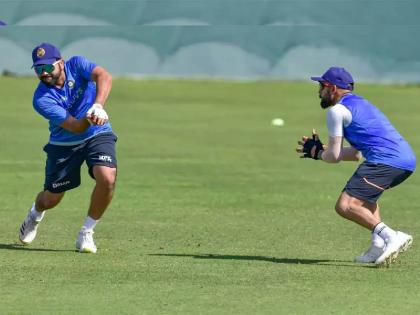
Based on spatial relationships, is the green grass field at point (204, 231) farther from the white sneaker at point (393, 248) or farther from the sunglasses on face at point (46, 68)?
the sunglasses on face at point (46, 68)

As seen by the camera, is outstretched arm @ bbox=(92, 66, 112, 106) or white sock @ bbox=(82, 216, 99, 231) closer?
outstretched arm @ bbox=(92, 66, 112, 106)

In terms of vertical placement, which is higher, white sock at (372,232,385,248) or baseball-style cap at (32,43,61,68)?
baseball-style cap at (32,43,61,68)

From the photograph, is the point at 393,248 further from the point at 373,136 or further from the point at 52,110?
the point at 52,110

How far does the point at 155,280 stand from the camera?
9.85m

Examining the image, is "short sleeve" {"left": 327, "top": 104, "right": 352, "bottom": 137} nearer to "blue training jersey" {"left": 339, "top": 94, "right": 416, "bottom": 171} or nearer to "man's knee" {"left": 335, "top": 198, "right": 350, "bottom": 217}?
"blue training jersey" {"left": 339, "top": 94, "right": 416, "bottom": 171}

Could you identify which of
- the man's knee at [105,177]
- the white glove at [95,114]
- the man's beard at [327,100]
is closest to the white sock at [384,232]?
the man's beard at [327,100]

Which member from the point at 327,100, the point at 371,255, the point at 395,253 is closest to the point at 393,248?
the point at 395,253

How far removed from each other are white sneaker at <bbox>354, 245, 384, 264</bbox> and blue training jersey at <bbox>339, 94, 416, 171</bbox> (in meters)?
0.78

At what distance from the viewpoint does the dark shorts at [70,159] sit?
37.8 feet

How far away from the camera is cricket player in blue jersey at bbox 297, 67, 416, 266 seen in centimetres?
1071

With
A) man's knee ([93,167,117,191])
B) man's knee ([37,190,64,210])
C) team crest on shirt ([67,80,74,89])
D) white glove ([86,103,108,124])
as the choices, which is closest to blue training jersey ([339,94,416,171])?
white glove ([86,103,108,124])

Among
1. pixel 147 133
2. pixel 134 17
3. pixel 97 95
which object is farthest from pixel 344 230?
pixel 134 17

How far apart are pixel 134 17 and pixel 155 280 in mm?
21873

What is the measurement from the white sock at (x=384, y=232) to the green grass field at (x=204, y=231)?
0.30 metres
